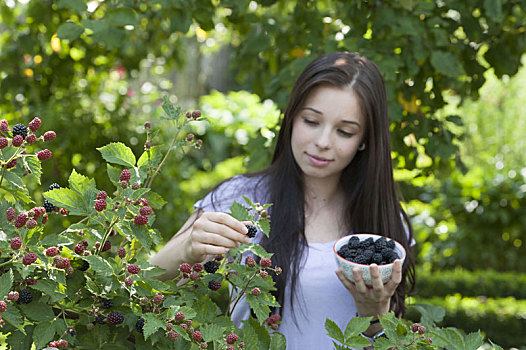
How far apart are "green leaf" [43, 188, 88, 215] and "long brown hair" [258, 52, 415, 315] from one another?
0.75m

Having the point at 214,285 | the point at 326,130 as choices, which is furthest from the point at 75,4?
the point at 214,285

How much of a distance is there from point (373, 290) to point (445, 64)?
111cm

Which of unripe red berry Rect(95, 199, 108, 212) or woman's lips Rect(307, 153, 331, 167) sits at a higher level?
woman's lips Rect(307, 153, 331, 167)

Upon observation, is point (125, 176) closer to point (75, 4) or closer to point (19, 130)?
point (19, 130)

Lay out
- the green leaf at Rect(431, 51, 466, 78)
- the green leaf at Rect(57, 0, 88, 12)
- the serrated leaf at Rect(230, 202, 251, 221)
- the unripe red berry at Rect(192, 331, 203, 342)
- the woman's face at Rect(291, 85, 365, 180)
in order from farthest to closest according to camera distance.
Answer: the green leaf at Rect(431, 51, 466, 78)
the green leaf at Rect(57, 0, 88, 12)
the woman's face at Rect(291, 85, 365, 180)
the serrated leaf at Rect(230, 202, 251, 221)
the unripe red berry at Rect(192, 331, 203, 342)

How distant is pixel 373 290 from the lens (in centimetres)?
143

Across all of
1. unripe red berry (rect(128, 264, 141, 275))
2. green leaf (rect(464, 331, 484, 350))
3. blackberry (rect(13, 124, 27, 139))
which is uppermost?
blackberry (rect(13, 124, 27, 139))

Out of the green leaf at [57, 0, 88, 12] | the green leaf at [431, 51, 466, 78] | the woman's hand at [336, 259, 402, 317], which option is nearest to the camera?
the woman's hand at [336, 259, 402, 317]

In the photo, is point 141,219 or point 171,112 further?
point 171,112

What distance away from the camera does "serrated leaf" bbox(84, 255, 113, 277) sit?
0.95 m

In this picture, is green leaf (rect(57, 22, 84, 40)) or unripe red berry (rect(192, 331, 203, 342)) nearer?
unripe red berry (rect(192, 331, 203, 342))

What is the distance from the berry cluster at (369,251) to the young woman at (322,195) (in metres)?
0.13

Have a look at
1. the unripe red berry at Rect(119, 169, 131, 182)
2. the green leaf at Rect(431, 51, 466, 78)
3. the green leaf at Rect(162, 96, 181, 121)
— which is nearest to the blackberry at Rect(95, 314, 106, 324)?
the unripe red berry at Rect(119, 169, 131, 182)

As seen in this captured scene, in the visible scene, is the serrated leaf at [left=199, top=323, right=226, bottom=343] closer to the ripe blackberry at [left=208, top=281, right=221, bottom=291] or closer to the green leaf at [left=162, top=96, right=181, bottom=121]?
the ripe blackberry at [left=208, top=281, right=221, bottom=291]
